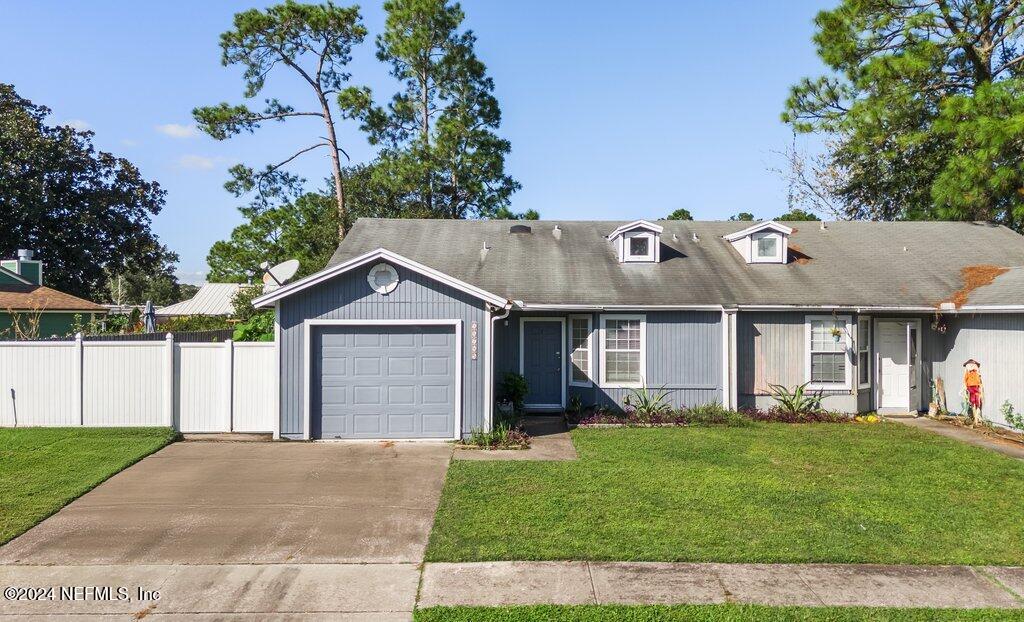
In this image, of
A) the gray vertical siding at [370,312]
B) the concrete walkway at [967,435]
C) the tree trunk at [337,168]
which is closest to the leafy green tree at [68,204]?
the tree trunk at [337,168]

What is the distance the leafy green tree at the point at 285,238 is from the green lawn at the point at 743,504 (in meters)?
20.4

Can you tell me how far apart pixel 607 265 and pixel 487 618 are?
11.9 m

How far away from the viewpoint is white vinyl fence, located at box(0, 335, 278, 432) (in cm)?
1167

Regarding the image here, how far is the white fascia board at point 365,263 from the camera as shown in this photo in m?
11.1

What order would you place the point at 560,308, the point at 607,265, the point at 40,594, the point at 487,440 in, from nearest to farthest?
the point at 40,594 < the point at 487,440 < the point at 560,308 < the point at 607,265

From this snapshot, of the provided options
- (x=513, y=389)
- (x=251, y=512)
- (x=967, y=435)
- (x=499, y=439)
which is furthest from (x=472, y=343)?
(x=967, y=435)

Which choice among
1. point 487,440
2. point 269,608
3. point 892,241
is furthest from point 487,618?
point 892,241

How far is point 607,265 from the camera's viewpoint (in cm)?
1587

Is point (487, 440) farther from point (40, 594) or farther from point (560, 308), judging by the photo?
point (40, 594)

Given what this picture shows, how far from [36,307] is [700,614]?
967 inches

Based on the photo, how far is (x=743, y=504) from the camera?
25.2 feet

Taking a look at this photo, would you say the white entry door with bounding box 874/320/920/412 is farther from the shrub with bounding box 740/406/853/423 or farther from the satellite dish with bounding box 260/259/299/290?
the satellite dish with bounding box 260/259/299/290

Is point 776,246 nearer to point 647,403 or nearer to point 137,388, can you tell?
point 647,403

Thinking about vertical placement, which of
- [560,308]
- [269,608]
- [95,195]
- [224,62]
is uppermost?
[224,62]
